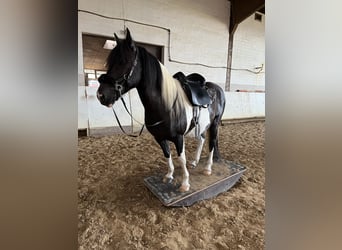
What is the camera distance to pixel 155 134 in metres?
0.90

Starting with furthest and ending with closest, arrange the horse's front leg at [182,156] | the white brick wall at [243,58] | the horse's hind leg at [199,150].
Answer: the white brick wall at [243,58], the horse's hind leg at [199,150], the horse's front leg at [182,156]

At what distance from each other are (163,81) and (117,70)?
8.3 inches

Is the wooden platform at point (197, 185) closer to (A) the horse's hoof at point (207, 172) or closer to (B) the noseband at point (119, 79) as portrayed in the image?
(A) the horse's hoof at point (207, 172)

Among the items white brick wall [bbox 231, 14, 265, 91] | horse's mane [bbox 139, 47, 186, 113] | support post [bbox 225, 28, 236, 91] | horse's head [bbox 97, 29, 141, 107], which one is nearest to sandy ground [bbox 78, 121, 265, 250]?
horse's head [bbox 97, 29, 141, 107]

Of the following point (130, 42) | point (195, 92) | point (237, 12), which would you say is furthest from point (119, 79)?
point (237, 12)

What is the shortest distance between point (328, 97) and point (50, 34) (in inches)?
14.0

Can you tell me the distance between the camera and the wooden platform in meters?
0.92

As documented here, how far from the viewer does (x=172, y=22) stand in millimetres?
2369

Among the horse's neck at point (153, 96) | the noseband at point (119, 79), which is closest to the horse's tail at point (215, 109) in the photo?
the horse's neck at point (153, 96)

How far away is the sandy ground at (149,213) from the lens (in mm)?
711

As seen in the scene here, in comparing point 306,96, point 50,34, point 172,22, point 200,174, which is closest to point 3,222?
point 50,34

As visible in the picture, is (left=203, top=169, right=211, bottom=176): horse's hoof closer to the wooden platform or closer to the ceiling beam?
the wooden platform

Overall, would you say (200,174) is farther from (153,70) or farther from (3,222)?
(3,222)

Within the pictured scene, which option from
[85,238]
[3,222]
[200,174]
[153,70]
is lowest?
[85,238]
